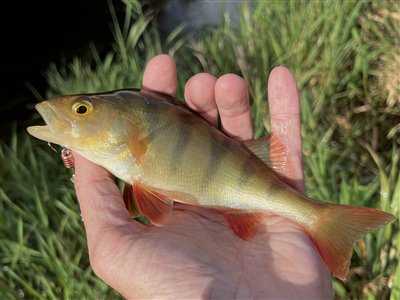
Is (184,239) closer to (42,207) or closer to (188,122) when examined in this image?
(188,122)

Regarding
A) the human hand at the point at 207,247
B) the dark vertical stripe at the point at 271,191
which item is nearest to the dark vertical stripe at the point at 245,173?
the dark vertical stripe at the point at 271,191

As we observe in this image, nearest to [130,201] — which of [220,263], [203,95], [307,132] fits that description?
[220,263]

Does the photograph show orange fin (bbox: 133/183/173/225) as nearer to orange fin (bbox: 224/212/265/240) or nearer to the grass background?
orange fin (bbox: 224/212/265/240)

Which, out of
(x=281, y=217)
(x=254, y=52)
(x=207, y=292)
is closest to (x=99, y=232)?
(x=207, y=292)

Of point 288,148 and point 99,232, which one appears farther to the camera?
point 288,148

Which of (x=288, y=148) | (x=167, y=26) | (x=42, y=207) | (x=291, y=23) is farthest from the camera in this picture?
(x=167, y=26)

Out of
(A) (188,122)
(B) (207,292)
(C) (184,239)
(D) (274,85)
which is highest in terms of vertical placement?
(D) (274,85)

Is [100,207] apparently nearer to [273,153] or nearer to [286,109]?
[273,153]

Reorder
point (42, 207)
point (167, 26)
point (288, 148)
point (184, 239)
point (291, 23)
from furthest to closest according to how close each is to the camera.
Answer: point (167, 26)
point (291, 23)
point (42, 207)
point (288, 148)
point (184, 239)
